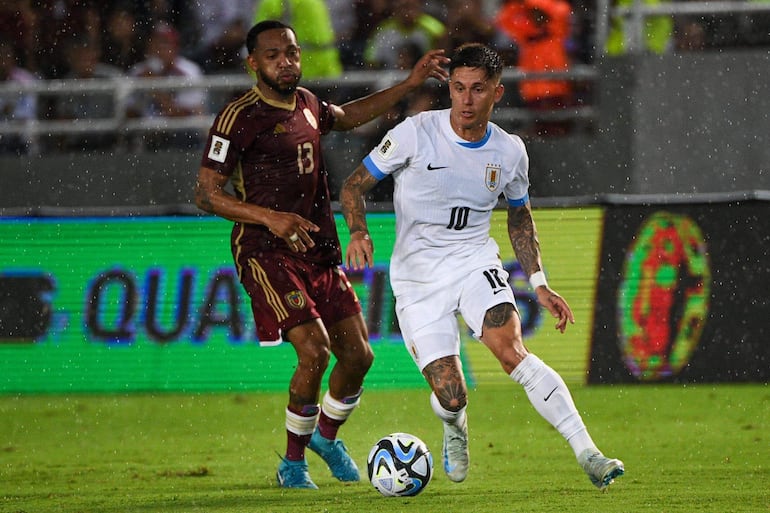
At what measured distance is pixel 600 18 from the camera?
11.8 metres

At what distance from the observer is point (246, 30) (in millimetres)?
12734

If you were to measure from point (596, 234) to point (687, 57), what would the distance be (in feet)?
6.79

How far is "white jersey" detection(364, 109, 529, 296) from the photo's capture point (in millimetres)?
6773

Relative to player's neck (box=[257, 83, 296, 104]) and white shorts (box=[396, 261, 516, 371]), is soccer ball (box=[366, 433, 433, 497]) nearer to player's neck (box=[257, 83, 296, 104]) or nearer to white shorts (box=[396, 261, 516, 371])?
white shorts (box=[396, 261, 516, 371])

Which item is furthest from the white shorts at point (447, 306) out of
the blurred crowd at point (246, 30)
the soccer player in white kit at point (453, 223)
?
the blurred crowd at point (246, 30)

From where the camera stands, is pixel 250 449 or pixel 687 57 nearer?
pixel 250 449

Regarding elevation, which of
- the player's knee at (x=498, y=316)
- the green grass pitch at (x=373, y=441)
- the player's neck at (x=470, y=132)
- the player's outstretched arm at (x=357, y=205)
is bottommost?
the green grass pitch at (x=373, y=441)

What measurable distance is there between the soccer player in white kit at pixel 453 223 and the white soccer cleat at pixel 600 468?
2.33 ft

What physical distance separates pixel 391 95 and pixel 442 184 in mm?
1099

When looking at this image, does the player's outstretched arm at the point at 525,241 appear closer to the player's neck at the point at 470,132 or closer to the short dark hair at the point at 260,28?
the player's neck at the point at 470,132

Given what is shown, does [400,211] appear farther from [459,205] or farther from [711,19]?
[711,19]

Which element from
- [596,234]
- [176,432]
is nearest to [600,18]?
[596,234]

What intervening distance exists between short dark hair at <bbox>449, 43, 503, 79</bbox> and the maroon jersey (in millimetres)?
1056

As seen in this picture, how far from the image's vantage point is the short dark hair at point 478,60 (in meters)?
6.60
